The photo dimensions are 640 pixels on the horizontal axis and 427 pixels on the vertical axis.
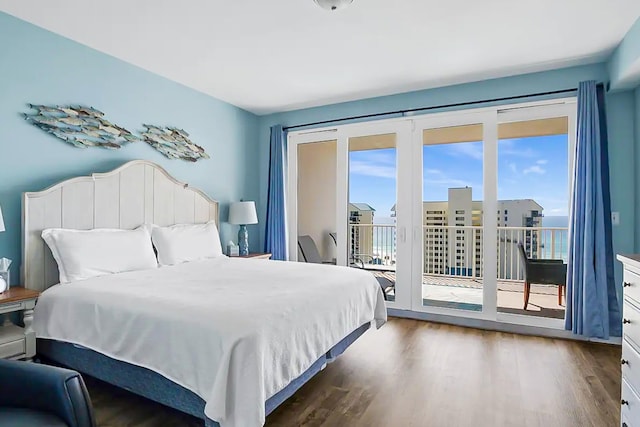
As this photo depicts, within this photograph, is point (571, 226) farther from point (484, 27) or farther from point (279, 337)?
point (279, 337)

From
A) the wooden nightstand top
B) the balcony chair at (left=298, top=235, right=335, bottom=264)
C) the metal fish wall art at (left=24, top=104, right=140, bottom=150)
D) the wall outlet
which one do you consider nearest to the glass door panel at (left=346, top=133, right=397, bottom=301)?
the balcony chair at (left=298, top=235, right=335, bottom=264)

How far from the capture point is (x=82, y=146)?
296 centimetres

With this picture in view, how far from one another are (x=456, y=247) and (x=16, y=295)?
4.34 meters

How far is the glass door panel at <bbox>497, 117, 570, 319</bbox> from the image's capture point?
3.61 metres

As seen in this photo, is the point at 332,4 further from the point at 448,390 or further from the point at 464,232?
the point at 464,232

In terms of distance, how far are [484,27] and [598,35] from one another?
0.93 m

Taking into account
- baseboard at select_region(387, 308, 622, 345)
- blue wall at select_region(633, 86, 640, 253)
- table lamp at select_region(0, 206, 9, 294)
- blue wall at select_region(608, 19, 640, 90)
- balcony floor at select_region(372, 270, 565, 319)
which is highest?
blue wall at select_region(608, 19, 640, 90)

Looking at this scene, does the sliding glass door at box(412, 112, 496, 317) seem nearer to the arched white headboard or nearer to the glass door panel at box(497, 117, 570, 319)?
the glass door panel at box(497, 117, 570, 319)

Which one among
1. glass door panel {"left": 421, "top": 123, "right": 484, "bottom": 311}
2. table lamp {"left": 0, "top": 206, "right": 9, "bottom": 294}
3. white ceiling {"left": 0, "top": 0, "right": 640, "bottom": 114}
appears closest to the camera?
table lamp {"left": 0, "top": 206, "right": 9, "bottom": 294}

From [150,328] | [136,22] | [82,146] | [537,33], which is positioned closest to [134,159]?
[82,146]

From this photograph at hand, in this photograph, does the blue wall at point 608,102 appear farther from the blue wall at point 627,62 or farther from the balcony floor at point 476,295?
the balcony floor at point 476,295

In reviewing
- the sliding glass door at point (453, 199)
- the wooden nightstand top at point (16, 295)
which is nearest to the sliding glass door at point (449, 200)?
the sliding glass door at point (453, 199)

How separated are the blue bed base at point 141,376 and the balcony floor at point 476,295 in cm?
200

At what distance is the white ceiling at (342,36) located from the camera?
2.39 meters
